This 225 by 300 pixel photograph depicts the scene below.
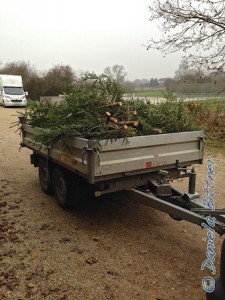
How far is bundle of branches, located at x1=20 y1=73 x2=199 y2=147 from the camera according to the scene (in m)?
4.00

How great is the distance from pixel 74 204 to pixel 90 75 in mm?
1974

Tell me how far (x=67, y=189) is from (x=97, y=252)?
121 cm

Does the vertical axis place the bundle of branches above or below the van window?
below

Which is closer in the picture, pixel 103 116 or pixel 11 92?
pixel 103 116

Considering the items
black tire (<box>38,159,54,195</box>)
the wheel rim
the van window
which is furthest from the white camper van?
the wheel rim

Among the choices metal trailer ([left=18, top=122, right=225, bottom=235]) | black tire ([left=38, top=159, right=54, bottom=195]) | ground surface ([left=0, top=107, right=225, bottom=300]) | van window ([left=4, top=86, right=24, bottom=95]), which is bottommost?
ground surface ([left=0, top=107, right=225, bottom=300])

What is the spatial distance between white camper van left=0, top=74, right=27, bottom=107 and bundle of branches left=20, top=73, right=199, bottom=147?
75.5 ft

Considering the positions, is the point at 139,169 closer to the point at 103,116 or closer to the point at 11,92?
the point at 103,116

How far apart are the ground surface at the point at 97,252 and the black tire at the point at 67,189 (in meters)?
0.19

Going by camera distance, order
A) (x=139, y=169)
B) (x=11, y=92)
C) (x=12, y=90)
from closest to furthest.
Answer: (x=139, y=169) < (x=11, y=92) < (x=12, y=90)

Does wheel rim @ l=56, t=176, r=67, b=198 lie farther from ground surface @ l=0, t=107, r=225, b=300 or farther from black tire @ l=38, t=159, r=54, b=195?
black tire @ l=38, t=159, r=54, b=195

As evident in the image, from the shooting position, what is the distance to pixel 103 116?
4180 mm

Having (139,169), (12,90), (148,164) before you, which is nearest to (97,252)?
(139,169)

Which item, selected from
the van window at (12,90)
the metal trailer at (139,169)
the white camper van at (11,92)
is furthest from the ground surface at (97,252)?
the van window at (12,90)
